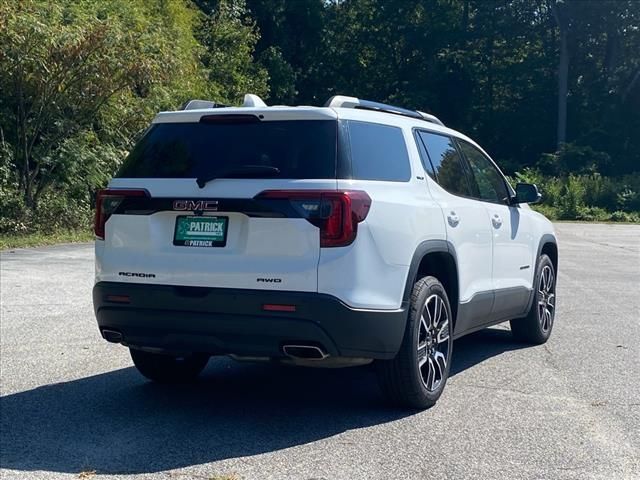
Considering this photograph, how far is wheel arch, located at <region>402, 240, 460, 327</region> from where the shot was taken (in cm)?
572

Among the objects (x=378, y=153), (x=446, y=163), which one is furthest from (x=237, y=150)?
(x=446, y=163)

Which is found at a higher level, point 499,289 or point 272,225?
point 272,225

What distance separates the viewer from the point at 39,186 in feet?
69.7

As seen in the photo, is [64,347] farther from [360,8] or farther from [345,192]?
[360,8]

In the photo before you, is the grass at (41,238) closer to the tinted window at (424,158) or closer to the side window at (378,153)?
the tinted window at (424,158)

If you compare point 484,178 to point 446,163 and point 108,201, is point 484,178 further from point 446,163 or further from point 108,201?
point 108,201

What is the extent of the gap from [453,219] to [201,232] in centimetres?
190

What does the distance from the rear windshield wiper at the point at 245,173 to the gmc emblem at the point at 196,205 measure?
114 mm

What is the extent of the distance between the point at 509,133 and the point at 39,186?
40.2m

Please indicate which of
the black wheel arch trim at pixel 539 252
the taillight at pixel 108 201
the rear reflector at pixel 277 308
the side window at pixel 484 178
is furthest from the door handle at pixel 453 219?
the taillight at pixel 108 201

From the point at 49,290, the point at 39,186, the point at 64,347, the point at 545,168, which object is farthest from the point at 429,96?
the point at 64,347

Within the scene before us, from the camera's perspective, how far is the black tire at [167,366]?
6543 millimetres

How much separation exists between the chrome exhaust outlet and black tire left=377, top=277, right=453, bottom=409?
56 centimetres

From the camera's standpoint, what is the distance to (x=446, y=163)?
22.3 feet
